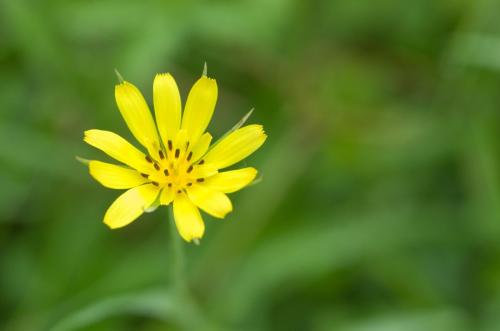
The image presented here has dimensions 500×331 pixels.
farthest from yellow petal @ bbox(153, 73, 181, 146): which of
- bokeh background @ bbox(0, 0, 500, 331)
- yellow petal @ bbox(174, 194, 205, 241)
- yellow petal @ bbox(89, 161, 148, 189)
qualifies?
bokeh background @ bbox(0, 0, 500, 331)

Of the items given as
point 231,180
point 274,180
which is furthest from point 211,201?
point 274,180

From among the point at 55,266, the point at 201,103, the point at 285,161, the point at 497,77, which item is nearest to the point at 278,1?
the point at 285,161

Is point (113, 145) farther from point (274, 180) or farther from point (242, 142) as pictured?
point (274, 180)

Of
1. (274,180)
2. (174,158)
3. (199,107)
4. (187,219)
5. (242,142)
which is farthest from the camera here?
(274,180)

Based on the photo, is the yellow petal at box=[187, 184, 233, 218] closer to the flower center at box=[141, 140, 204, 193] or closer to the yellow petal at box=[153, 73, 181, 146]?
the flower center at box=[141, 140, 204, 193]

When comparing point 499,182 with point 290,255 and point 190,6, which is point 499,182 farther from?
point 190,6

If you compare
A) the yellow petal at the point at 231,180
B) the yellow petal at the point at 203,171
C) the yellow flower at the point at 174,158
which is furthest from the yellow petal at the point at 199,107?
the yellow petal at the point at 231,180

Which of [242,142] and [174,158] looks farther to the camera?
[174,158]
